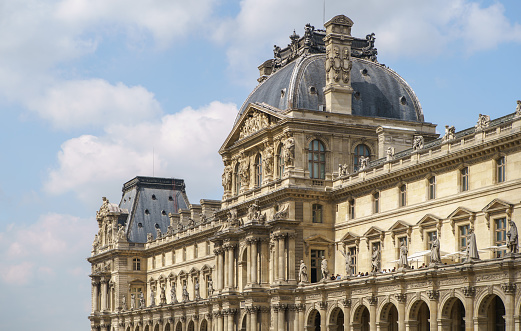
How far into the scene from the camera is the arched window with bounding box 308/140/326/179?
80500 millimetres

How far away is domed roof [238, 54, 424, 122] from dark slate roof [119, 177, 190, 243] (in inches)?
1926

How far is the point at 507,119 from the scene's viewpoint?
2373 inches

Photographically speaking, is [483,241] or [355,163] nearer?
[483,241]

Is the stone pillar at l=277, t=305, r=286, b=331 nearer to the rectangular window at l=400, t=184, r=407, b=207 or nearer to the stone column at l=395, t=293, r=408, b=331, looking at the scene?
the rectangular window at l=400, t=184, r=407, b=207

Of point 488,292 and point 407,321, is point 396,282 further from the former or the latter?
point 488,292

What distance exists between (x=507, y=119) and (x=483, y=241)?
780cm

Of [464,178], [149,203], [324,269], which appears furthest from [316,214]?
[149,203]

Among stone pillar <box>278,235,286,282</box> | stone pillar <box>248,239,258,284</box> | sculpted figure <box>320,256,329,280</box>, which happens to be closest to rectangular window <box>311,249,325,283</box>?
stone pillar <box>278,235,286,282</box>

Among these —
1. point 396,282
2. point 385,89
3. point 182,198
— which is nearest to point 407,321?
point 396,282

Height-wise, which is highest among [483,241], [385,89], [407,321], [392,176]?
[385,89]

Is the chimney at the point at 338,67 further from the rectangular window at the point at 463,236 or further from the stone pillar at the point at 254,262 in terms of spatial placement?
the rectangular window at the point at 463,236

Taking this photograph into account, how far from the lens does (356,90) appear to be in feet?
276

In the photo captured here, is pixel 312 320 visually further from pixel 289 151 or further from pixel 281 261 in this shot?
pixel 289 151

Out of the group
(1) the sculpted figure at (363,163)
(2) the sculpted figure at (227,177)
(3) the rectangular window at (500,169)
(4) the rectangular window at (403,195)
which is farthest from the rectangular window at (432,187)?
(2) the sculpted figure at (227,177)
